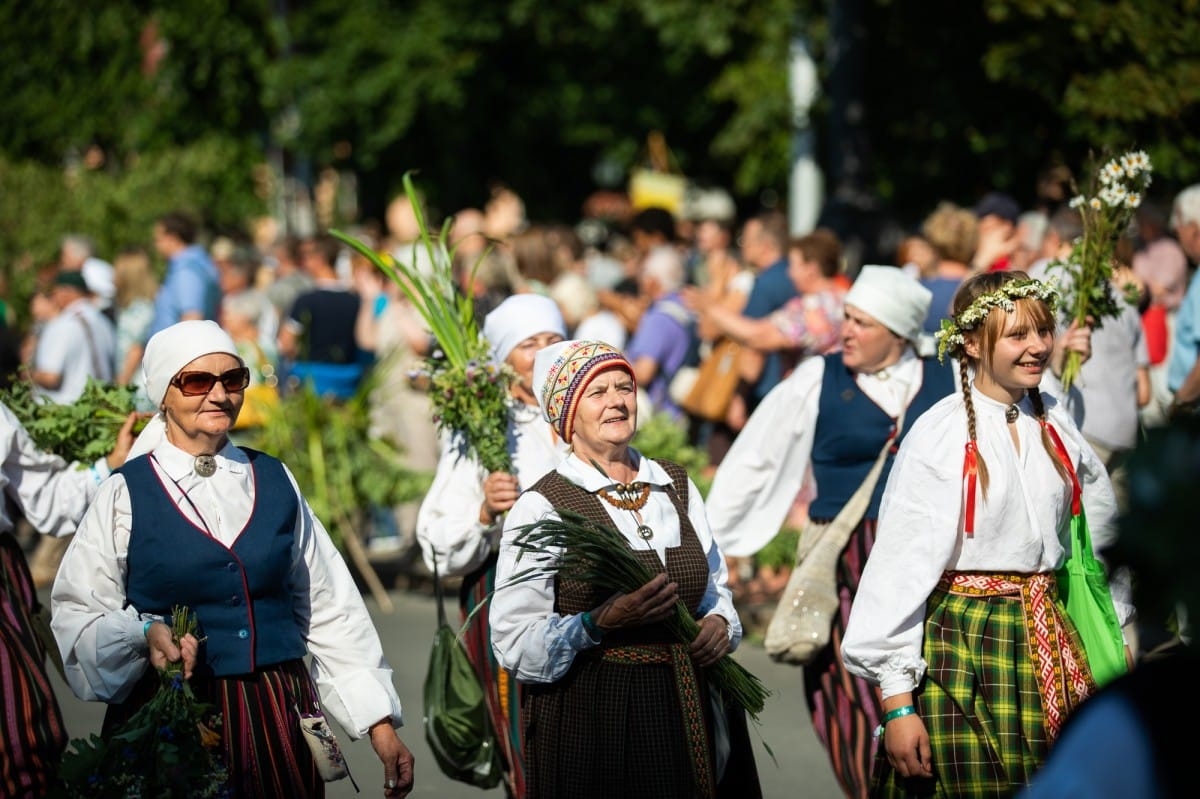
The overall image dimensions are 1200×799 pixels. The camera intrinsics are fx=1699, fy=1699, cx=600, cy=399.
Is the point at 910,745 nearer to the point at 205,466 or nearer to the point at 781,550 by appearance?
the point at 205,466

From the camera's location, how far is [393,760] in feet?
14.3

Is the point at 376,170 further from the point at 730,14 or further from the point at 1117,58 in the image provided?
the point at 1117,58

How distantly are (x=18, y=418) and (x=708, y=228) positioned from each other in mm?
7801

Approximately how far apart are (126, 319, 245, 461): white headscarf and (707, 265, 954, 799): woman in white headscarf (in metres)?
2.02

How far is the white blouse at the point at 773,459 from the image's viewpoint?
19.1 ft

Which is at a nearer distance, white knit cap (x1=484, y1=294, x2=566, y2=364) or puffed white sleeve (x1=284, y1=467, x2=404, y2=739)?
puffed white sleeve (x1=284, y1=467, x2=404, y2=739)

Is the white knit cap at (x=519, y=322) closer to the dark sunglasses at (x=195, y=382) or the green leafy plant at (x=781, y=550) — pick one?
the dark sunglasses at (x=195, y=382)

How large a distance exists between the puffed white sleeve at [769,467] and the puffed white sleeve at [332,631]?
1.68 m

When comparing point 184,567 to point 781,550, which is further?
point 781,550

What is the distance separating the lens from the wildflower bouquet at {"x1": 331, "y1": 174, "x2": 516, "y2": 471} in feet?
17.9

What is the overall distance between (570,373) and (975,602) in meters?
1.23

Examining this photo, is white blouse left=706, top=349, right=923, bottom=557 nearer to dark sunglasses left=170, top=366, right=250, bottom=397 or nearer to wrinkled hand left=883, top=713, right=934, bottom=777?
wrinkled hand left=883, top=713, right=934, bottom=777

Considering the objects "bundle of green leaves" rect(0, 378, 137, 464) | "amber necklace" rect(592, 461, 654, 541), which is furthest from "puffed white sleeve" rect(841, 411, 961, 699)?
"bundle of green leaves" rect(0, 378, 137, 464)

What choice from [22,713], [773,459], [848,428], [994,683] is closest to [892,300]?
[848,428]
